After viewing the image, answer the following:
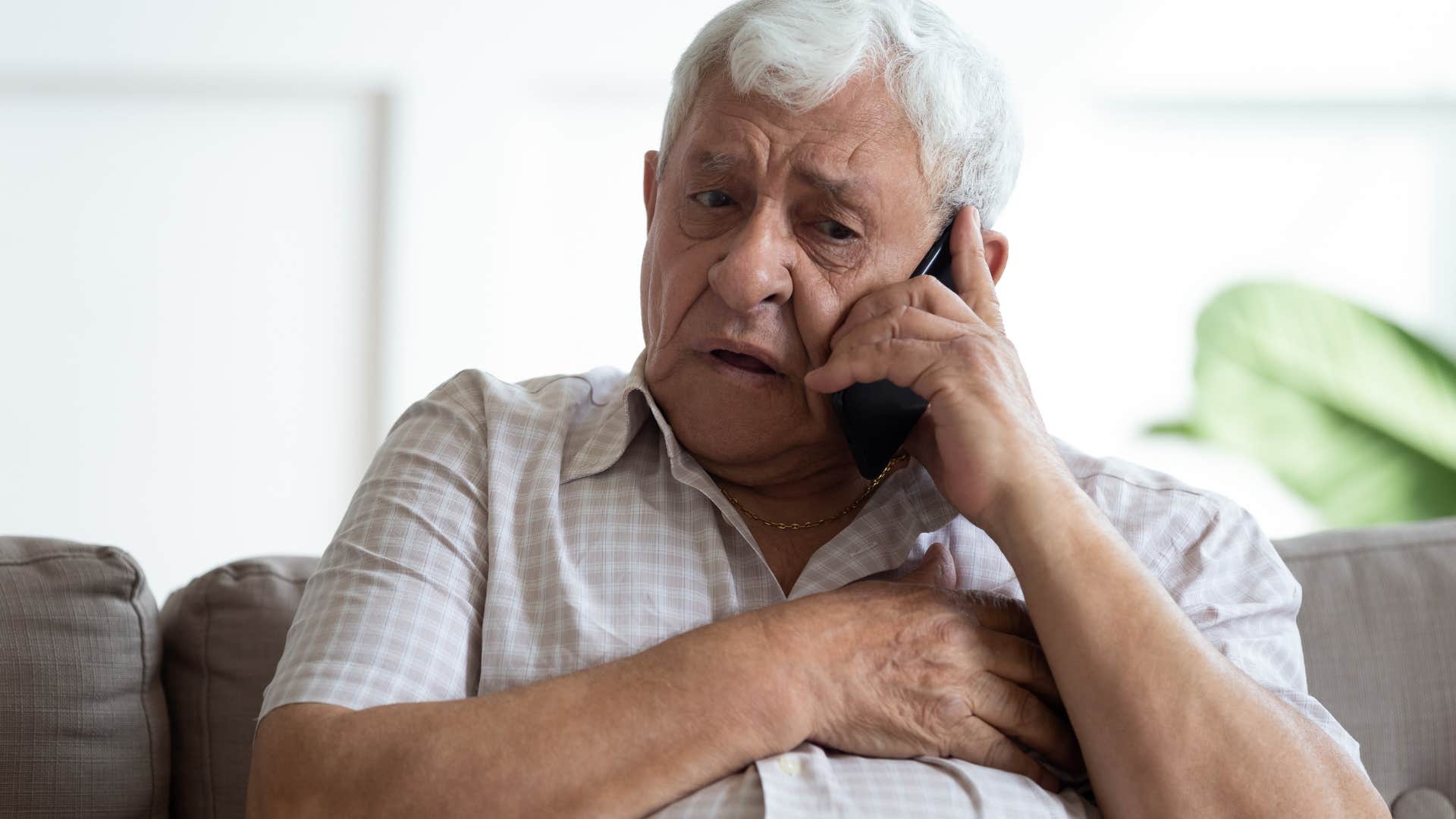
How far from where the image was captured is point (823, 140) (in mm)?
1230

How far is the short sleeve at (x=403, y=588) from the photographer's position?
1054 millimetres

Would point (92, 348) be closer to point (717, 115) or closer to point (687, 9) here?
point (687, 9)

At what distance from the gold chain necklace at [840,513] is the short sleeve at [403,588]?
0.91ft

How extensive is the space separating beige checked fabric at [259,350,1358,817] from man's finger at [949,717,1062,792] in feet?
0.07

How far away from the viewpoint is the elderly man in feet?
3.33

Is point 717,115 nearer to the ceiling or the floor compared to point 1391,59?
nearer to the floor

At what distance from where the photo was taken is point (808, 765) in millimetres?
1026

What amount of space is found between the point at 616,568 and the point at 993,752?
390 millimetres

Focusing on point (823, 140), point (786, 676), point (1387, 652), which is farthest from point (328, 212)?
point (1387, 652)

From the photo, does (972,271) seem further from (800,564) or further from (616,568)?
(616,568)

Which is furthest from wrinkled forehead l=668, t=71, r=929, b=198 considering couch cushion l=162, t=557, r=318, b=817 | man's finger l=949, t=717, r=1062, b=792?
couch cushion l=162, t=557, r=318, b=817

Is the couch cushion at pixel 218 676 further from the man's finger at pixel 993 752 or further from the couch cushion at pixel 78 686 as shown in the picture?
the man's finger at pixel 993 752

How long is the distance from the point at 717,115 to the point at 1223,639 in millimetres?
716

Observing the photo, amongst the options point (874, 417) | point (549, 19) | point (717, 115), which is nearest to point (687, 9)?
point (549, 19)
